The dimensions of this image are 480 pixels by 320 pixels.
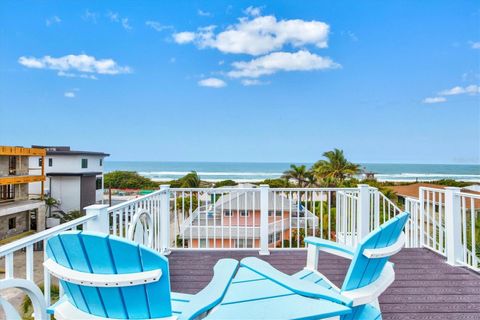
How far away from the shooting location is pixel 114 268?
1.28 meters

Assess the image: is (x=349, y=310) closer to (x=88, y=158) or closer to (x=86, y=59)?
(x=88, y=158)

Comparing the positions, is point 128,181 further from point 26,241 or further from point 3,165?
point 26,241

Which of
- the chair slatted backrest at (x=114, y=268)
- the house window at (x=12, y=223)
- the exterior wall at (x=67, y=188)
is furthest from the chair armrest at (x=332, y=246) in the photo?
the exterior wall at (x=67, y=188)

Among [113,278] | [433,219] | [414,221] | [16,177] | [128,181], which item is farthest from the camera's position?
[128,181]

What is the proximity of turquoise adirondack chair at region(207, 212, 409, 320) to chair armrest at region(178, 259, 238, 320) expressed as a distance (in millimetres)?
174

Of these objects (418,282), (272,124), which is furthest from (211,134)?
(418,282)

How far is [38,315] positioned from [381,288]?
5.96 feet

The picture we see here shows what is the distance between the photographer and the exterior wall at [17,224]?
1691cm

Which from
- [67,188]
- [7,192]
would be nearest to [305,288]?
[7,192]

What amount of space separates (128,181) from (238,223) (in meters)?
38.0

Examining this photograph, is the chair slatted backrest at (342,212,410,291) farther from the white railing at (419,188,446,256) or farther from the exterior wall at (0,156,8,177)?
the exterior wall at (0,156,8,177)

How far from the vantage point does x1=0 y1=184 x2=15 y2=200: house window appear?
17672 mm

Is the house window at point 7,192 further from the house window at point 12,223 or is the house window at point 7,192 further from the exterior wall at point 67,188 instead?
the exterior wall at point 67,188

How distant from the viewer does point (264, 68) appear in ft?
108
